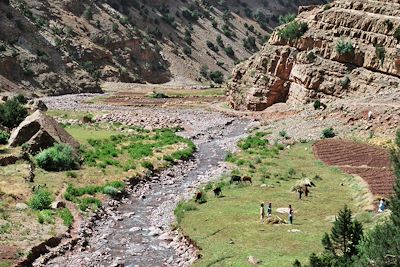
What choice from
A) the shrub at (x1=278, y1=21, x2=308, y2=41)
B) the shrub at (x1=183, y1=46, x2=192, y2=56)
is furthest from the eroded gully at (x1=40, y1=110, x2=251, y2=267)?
the shrub at (x1=183, y1=46, x2=192, y2=56)

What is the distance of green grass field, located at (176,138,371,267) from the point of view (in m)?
24.9

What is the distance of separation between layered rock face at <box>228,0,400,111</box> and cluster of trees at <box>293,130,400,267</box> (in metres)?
45.2

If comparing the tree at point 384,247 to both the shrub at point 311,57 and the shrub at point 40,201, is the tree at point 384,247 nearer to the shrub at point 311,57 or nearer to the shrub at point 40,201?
the shrub at point 40,201

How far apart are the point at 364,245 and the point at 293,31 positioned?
6362cm

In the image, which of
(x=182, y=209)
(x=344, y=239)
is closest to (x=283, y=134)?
(x=182, y=209)

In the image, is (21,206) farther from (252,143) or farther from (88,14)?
(88,14)

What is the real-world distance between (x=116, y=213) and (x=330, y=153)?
22.2 meters

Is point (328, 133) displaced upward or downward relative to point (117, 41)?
upward

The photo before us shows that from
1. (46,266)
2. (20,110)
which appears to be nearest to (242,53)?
(20,110)

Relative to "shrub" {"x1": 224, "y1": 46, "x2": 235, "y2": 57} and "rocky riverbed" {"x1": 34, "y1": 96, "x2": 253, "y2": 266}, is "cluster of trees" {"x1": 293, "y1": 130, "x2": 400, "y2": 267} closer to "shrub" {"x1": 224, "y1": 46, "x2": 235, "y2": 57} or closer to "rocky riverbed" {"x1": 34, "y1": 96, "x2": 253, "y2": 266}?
"rocky riverbed" {"x1": 34, "y1": 96, "x2": 253, "y2": 266}

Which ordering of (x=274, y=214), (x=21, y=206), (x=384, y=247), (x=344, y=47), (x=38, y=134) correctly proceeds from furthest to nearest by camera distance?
(x=344, y=47) → (x=38, y=134) → (x=21, y=206) → (x=274, y=214) → (x=384, y=247)

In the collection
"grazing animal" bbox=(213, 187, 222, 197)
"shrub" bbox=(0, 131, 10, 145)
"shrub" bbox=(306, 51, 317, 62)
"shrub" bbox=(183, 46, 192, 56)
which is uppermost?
"shrub" bbox=(306, 51, 317, 62)

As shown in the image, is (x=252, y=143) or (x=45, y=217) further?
(x=252, y=143)

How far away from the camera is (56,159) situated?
40.6m
